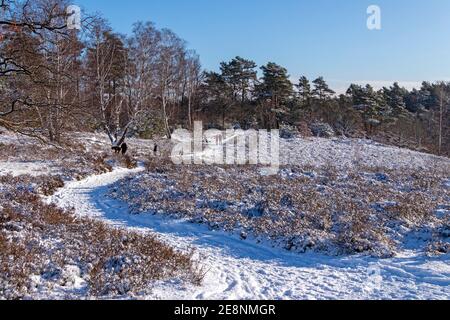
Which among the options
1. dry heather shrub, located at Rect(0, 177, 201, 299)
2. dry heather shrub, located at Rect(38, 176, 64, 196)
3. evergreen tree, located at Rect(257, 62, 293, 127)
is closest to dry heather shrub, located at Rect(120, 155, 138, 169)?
dry heather shrub, located at Rect(38, 176, 64, 196)

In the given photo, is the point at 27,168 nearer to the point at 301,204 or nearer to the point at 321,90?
the point at 301,204

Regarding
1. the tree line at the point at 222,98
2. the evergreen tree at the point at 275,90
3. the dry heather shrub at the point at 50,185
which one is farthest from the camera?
the evergreen tree at the point at 275,90

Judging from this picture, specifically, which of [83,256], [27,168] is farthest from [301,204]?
[27,168]

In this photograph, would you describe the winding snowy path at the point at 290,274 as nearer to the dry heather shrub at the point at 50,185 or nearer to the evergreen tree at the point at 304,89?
the dry heather shrub at the point at 50,185

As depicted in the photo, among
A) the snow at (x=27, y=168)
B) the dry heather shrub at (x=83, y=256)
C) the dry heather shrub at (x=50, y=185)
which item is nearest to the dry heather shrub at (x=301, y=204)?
the dry heather shrub at (x=50, y=185)

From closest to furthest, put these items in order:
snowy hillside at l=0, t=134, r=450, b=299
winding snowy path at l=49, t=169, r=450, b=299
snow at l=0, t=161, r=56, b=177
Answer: winding snowy path at l=49, t=169, r=450, b=299, snowy hillside at l=0, t=134, r=450, b=299, snow at l=0, t=161, r=56, b=177

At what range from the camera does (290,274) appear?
25.2 feet

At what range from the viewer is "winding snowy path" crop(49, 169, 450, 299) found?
6465 mm

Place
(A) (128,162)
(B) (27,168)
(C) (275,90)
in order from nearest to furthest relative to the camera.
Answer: (B) (27,168)
(A) (128,162)
(C) (275,90)

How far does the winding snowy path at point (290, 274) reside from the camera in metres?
6.46

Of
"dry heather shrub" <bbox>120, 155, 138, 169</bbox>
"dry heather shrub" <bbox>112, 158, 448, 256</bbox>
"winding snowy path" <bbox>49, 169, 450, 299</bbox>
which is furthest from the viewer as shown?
"dry heather shrub" <bbox>120, 155, 138, 169</bbox>

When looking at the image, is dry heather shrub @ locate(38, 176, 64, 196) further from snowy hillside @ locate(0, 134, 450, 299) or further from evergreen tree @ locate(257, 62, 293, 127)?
evergreen tree @ locate(257, 62, 293, 127)

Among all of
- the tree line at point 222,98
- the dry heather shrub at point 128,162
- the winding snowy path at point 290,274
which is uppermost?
the tree line at point 222,98

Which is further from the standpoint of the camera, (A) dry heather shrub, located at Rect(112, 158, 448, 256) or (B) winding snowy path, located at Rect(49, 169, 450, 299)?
(A) dry heather shrub, located at Rect(112, 158, 448, 256)
